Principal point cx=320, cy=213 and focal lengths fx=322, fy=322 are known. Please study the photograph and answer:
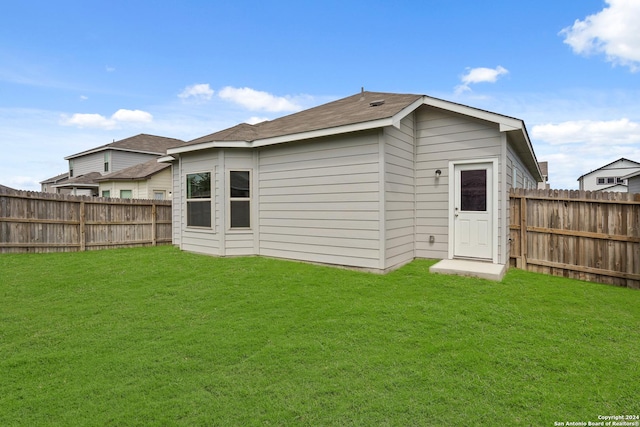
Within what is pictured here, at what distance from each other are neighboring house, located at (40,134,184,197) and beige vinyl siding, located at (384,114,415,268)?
2240 centimetres

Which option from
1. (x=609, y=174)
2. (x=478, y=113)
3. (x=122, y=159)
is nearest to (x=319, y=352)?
(x=478, y=113)

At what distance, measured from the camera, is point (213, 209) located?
844cm

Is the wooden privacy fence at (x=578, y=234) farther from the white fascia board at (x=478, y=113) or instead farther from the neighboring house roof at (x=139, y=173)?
the neighboring house roof at (x=139, y=173)

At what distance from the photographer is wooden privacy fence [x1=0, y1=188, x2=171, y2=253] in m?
9.17

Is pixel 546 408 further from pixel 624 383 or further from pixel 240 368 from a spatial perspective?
pixel 240 368

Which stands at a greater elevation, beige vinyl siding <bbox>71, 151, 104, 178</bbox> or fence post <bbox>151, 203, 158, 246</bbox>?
beige vinyl siding <bbox>71, 151, 104, 178</bbox>

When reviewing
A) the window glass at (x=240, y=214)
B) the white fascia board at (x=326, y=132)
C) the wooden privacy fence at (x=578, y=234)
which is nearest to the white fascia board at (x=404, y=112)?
the white fascia board at (x=326, y=132)

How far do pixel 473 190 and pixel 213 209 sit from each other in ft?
20.8

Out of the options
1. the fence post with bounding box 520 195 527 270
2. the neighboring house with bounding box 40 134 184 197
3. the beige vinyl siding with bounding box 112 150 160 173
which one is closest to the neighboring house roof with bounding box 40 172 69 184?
the neighboring house with bounding box 40 134 184 197

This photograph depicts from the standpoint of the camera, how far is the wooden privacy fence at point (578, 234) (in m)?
5.99

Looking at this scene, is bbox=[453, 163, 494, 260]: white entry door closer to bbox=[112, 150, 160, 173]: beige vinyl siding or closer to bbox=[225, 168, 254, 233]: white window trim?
bbox=[225, 168, 254, 233]: white window trim

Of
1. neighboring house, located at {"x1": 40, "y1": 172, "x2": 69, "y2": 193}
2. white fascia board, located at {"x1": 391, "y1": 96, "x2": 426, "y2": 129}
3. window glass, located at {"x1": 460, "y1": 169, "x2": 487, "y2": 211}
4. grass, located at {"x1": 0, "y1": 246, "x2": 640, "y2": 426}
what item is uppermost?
neighboring house, located at {"x1": 40, "y1": 172, "x2": 69, "y2": 193}

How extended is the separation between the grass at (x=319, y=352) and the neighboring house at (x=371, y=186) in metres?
1.34

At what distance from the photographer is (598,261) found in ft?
20.6
